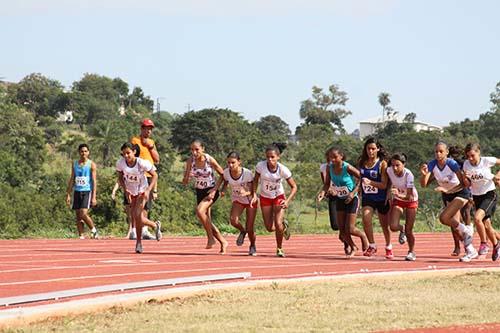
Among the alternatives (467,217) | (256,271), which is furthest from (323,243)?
(256,271)

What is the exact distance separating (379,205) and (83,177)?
656 cm

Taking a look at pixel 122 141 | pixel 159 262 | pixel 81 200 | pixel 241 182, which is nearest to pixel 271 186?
pixel 241 182

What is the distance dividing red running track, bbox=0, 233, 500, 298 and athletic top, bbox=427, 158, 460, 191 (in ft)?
3.62

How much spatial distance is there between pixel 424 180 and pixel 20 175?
30.0 metres

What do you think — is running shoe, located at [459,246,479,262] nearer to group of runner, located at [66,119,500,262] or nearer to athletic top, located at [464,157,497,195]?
group of runner, located at [66,119,500,262]

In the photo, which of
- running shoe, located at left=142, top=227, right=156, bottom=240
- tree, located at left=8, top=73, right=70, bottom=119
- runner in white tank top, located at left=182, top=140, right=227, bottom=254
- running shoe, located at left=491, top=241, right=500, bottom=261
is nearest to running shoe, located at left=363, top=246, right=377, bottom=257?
running shoe, located at left=491, top=241, right=500, bottom=261

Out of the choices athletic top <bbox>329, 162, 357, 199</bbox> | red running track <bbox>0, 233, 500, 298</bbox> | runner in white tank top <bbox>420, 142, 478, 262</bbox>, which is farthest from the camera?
athletic top <bbox>329, 162, 357, 199</bbox>

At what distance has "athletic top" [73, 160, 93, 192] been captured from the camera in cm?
2222

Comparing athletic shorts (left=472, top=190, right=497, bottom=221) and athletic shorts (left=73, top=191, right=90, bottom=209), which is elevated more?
athletic shorts (left=73, top=191, right=90, bottom=209)

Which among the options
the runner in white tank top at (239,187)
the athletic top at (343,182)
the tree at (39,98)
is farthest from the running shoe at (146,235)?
the tree at (39,98)

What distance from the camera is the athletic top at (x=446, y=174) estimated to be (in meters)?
17.4

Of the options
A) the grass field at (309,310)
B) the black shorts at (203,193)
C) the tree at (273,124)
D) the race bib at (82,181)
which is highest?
the tree at (273,124)

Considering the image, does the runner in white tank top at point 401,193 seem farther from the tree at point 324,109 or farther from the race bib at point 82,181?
the tree at point 324,109

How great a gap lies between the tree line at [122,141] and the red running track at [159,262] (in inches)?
180
